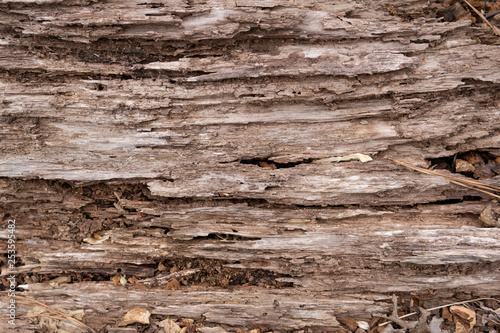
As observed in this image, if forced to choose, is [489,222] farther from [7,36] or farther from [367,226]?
[7,36]

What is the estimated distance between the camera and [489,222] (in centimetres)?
367

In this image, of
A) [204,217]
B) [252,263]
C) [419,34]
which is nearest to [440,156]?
[419,34]

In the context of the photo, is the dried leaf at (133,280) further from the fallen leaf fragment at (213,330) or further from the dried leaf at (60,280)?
the fallen leaf fragment at (213,330)

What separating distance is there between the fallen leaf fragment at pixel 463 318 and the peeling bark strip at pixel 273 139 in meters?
0.19

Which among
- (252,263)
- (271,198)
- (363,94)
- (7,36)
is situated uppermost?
(7,36)

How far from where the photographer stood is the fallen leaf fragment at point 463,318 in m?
3.72

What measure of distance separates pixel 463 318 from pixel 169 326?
11.4ft

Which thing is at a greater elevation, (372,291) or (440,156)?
(440,156)

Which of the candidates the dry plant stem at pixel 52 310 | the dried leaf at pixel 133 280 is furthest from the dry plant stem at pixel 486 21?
the dry plant stem at pixel 52 310

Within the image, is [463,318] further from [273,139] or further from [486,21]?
[486,21]

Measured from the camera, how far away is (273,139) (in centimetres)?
382

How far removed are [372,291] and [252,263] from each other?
4.83 ft

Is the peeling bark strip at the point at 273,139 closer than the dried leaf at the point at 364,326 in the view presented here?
Yes

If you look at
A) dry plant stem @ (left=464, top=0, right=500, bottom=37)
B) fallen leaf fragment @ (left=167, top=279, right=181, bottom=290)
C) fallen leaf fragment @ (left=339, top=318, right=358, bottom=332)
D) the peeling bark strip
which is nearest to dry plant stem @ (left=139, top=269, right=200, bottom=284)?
fallen leaf fragment @ (left=167, top=279, right=181, bottom=290)
